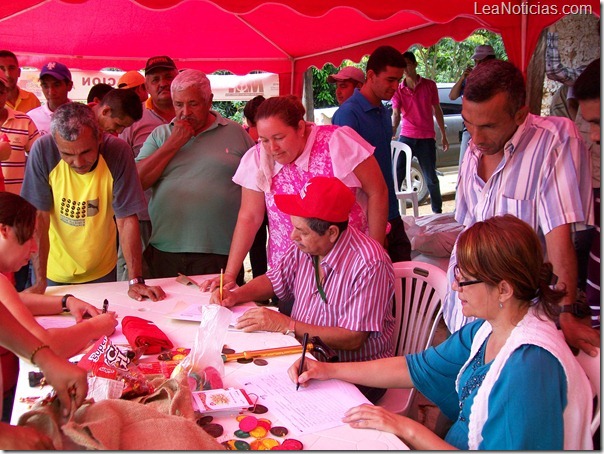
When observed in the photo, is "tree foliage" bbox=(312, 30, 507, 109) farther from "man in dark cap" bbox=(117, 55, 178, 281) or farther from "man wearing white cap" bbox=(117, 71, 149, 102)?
"man in dark cap" bbox=(117, 55, 178, 281)

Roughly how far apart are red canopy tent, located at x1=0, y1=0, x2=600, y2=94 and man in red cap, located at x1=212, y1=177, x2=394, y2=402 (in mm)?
2632

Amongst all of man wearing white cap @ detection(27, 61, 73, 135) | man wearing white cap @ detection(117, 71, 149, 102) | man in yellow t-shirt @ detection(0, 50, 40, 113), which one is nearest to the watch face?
man wearing white cap @ detection(117, 71, 149, 102)

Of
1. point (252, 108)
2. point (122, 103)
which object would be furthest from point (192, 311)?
point (252, 108)

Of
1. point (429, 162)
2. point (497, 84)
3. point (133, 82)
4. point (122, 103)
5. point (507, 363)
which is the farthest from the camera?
point (429, 162)

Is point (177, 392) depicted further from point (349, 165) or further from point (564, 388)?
point (349, 165)

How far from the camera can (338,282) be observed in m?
2.31

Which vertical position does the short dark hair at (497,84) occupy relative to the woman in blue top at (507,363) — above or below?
above

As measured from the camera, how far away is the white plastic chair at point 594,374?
5.02 ft

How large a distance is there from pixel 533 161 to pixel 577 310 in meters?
0.54

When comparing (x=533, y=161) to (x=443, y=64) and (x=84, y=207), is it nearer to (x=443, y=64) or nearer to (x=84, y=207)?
(x=84, y=207)

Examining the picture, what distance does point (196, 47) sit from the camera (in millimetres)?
6910

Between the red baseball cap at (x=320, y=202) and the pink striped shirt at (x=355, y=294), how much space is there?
0.47 feet

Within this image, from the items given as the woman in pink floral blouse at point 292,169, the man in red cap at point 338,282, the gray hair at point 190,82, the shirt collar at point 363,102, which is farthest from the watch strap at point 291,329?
the shirt collar at point 363,102

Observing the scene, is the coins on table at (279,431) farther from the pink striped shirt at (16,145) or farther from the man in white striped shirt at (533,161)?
the pink striped shirt at (16,145)
